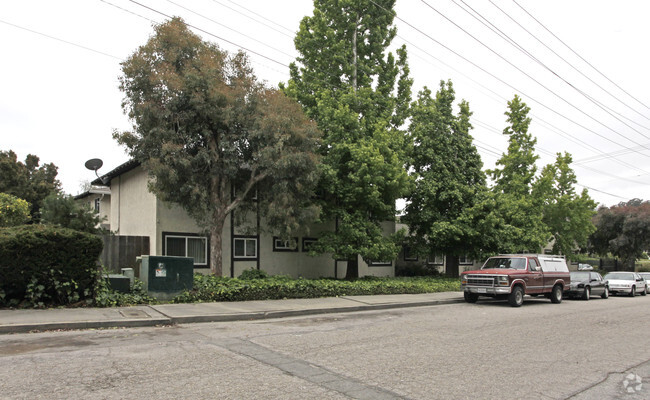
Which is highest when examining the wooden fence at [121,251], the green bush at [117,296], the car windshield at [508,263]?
the wooden fence at [121,251]

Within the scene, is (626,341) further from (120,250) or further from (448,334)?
(120,250)

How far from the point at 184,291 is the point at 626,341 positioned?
1131 centimetres

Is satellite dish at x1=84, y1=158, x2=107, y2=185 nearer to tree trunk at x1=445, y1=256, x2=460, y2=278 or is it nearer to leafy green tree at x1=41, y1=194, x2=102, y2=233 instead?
leafy green tree at x1=41, y1=194, x2=102, y2=233

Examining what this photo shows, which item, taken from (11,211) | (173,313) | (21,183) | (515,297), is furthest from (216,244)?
(21,183)

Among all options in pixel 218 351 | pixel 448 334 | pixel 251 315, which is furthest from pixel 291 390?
pixel 251 315

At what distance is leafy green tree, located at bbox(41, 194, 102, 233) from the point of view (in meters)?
17.7

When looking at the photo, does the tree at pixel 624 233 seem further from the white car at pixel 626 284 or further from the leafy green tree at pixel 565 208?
the white car at pixel 626 284

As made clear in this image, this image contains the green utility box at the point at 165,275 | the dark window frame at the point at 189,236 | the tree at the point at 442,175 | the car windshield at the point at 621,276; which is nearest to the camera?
the green utility box at the point at 165,275

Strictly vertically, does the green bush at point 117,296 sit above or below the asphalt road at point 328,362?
above

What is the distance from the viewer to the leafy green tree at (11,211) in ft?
63.5

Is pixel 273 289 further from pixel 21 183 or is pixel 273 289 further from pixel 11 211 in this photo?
pixel 21 183

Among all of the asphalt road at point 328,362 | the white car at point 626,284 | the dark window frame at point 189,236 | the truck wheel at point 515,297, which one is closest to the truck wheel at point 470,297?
the truck wheel at point 515,297

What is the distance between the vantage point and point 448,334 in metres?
10.2

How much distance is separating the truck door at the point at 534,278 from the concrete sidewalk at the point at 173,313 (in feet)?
15.9
